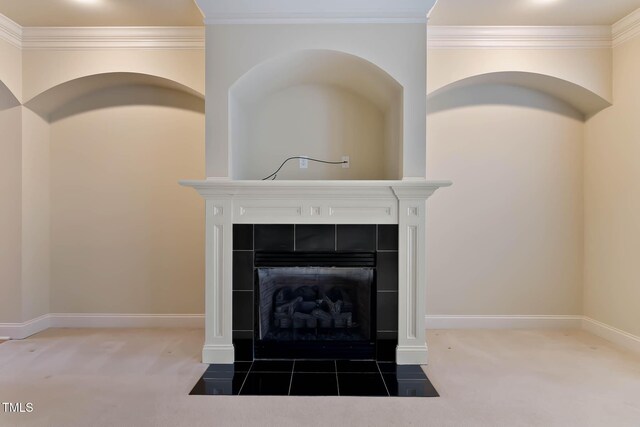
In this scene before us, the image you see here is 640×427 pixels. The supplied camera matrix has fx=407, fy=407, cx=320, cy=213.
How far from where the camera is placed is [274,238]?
3051 mm

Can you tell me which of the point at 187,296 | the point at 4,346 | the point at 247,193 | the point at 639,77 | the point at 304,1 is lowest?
the point at 4,346

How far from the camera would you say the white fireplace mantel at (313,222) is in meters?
2.97

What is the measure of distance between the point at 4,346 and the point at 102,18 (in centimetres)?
282

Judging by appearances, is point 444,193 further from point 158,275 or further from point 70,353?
point 70,353

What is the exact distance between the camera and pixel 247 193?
117 inches

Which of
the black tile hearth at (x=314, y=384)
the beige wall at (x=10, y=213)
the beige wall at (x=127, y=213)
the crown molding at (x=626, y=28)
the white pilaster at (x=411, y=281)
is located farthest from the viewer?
the beige wall at (x=127, y=213)

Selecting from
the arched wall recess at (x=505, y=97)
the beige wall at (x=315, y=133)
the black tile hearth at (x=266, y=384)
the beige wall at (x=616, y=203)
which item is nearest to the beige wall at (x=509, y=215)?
the arched wall recess at (x=505, y=97)

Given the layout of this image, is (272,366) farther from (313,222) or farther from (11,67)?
(11,67)

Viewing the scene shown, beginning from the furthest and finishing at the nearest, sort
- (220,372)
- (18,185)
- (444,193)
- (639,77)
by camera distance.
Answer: (444,193) → (18,185) → (639,77) → (220,372)

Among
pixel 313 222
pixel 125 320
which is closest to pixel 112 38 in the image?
pixel 313 222

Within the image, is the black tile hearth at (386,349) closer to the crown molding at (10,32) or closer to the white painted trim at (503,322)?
the white painted trim at (503,322)

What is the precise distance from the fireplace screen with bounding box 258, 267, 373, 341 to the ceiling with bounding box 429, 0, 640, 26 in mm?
2164

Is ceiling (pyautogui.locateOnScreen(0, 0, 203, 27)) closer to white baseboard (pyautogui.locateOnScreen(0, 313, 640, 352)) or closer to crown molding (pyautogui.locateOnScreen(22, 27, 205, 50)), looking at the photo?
crown molding (pyautogui.locateOnScreen(22, 27, 205, 50))

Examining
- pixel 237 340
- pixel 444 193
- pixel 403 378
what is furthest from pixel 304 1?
pixel 403 378
